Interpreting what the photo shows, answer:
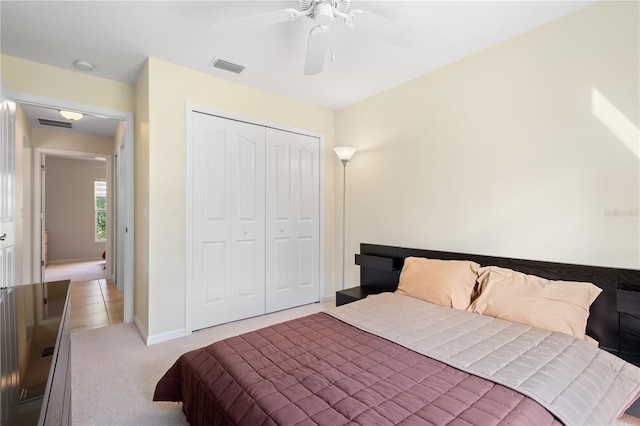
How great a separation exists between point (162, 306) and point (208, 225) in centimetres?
86

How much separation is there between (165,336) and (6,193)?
172 centimetres

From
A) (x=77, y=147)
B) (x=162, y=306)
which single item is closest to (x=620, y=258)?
(x=162, y=306)

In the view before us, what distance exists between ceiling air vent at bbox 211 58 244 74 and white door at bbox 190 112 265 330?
1.61 feet

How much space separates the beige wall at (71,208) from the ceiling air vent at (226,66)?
6322mm

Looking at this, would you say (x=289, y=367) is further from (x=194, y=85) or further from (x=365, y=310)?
(x=194, y=85)

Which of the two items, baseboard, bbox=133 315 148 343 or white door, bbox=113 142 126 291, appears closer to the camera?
baseboard, bbox=133 315 148 343

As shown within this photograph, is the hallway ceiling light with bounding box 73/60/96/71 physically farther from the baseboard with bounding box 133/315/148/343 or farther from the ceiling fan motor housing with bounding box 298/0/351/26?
the baseboard with bounding box 133/315/148/343

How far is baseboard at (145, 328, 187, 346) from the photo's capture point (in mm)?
2703

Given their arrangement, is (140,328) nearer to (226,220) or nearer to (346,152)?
(226,220)

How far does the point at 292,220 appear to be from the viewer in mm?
3748

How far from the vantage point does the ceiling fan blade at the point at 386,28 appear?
1754 millimetres

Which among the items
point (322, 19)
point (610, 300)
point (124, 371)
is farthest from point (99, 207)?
point (610, 300)

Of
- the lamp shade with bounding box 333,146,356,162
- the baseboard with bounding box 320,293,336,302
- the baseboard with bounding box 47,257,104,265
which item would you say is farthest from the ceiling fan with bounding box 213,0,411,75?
the baseboard with bounding box 47,257,104,265

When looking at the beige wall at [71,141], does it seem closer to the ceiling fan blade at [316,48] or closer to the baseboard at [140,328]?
the baseboard at [140,328]
